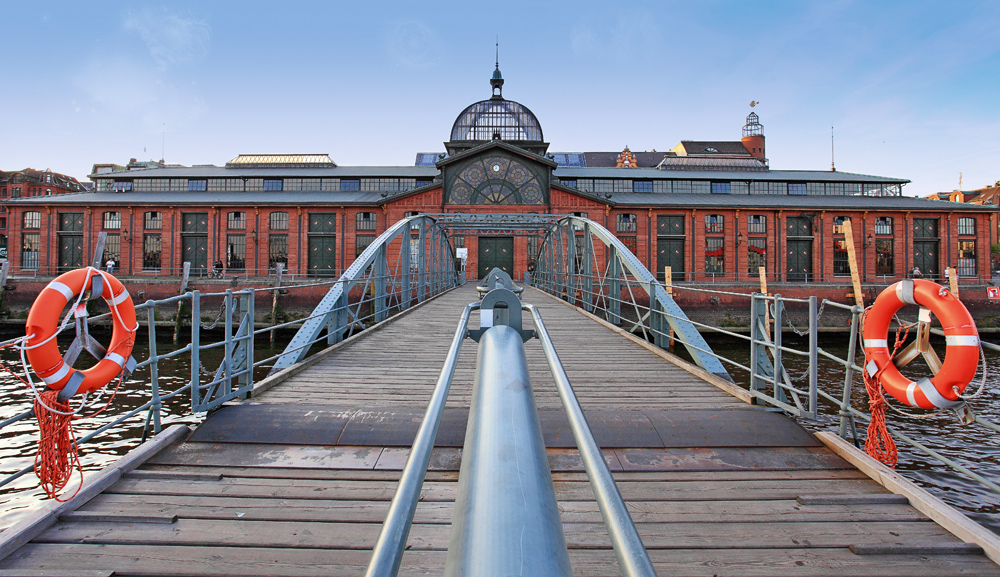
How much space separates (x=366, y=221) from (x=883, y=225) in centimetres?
3333

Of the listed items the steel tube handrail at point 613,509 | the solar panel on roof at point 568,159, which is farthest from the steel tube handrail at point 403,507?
the solar panel on roof at point 568,159

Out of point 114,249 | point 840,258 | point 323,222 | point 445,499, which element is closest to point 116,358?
point 445,499

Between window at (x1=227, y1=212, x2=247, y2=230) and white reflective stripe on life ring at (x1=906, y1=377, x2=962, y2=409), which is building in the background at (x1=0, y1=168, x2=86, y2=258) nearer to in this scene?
window at (x1=227, y1=212, x2=247, y2=230)

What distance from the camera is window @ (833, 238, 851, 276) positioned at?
31.7 metres

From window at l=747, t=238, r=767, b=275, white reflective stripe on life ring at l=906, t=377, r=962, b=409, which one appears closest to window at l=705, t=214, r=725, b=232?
window at l=747, t=238, r=767, b=275

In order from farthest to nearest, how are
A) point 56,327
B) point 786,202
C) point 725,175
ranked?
1. point 725,175
2. point 786,202
3. point 56,327

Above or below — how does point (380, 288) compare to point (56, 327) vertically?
above

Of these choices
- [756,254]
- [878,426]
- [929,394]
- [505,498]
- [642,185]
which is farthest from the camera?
[642,185]

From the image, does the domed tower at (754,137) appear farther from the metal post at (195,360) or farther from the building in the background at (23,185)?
the building in the background at (23,185)

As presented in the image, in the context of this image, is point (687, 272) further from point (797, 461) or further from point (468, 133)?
point (797, 461)

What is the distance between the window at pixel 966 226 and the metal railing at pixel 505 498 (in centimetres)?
4266

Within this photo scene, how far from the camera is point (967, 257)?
31859mm

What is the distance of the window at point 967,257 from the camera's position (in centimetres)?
3172

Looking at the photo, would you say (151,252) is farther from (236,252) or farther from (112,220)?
(236,252)
